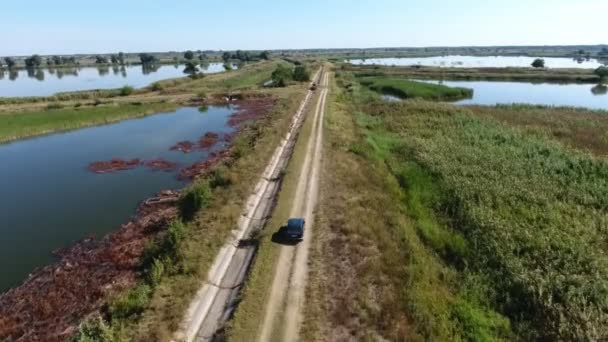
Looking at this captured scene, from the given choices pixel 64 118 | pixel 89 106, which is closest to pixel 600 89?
pixel 89 106

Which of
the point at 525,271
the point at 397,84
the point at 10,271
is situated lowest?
the point at 10,271

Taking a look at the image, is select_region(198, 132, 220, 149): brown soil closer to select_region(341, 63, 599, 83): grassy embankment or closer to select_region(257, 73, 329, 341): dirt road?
select_region(257, 73, 329, 341): dirt road

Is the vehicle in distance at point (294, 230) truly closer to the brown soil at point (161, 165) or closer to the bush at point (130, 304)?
the bush at point (130, 304)

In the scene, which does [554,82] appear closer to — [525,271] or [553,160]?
[553,160]

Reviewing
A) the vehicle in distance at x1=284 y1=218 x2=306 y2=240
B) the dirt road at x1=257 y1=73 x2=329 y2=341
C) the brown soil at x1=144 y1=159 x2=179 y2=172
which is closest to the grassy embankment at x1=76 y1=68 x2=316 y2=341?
the dirt road at x1=257 y1=73 x2=329 y2=341

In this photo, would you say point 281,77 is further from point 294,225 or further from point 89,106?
point 294,225


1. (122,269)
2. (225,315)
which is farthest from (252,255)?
(122,269)

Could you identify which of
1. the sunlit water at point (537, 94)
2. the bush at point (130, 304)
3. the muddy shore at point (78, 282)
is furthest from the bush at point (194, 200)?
the sunlit water at point (537, 94)
